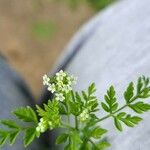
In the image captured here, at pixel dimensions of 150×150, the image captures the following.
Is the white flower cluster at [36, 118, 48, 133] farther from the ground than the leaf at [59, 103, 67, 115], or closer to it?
closer to it

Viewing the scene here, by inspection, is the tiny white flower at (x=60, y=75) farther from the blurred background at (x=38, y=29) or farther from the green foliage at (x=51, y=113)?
the blurred background at (x=38, y=29)

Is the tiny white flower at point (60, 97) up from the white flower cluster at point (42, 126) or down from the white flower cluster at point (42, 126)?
up

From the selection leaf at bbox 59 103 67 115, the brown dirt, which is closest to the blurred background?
the brown dirt

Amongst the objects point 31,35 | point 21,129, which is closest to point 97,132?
point 21,129

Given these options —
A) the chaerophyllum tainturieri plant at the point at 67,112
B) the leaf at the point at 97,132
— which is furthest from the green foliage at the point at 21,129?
the leaf at the point at 97,132

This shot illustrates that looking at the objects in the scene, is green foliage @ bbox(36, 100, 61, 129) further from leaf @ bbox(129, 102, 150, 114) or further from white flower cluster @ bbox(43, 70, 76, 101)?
leaf @ bbox(129, 102, 150, 114)

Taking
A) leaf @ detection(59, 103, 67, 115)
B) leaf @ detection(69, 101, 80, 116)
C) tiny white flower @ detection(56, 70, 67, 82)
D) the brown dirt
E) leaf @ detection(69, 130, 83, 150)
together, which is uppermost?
the brown dirt

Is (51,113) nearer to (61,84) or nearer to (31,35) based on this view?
(61,84)

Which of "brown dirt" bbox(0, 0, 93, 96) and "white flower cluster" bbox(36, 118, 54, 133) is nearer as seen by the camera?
"white flower cluster" bbox(36, 118, 54, 133)

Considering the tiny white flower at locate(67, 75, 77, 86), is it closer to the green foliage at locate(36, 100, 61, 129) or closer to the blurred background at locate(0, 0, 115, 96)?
the green foliage at locate(36, 100, 61, 129)
